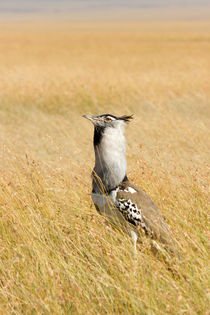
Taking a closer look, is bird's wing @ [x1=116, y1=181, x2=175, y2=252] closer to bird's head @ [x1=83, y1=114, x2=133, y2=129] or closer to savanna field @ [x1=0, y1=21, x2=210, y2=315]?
savanna field @ [x1=0, y1=21, x2=210, y2=315]

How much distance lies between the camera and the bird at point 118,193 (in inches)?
150

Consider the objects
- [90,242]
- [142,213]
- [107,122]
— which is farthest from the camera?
[90,242]

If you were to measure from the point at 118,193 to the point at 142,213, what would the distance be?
0.91 feet


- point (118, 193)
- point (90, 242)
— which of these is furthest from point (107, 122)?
point (90, 242)

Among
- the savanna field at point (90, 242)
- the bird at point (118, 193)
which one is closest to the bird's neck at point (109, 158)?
the bird at point (118, 193)

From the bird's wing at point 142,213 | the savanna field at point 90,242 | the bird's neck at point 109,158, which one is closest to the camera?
the savanna field at point 90,242

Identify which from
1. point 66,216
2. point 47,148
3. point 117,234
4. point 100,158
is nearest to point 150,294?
point 117,234

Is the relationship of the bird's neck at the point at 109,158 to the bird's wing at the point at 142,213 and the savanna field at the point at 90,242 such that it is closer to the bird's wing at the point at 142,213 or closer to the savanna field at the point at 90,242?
the bird's wing at the point at 142,213

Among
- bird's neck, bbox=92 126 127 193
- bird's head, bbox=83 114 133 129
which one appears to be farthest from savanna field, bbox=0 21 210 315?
bird's head, bbox=83 114 133 129

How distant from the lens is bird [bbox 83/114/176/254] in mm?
3809

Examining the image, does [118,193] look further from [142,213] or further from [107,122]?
[107,122]

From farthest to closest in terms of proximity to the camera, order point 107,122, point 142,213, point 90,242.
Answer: point 90,242, point 107,122, point 142,213

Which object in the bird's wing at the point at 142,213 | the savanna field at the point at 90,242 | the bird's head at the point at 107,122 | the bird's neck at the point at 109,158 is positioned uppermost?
the bird's head at the point at 107,122

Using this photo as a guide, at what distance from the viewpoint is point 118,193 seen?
393 centimetres
